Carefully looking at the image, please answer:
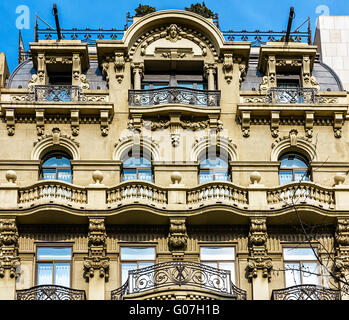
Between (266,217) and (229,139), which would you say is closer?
(266,217)

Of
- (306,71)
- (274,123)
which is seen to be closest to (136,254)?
(274,123)

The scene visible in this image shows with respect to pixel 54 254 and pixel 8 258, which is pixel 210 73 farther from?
pixel 8 258

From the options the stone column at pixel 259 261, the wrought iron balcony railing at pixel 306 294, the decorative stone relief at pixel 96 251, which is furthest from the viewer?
the decorative stone relief at pixel 96 251

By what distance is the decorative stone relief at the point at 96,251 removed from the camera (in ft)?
121

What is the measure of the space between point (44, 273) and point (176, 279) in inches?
190

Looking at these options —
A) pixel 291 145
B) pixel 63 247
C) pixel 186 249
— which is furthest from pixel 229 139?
pixel 63 247

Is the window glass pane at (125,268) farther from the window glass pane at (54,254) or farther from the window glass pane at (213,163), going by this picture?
the window glass pane at (213,163)

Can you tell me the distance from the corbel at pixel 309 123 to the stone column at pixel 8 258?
11.3m

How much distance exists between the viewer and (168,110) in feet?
132

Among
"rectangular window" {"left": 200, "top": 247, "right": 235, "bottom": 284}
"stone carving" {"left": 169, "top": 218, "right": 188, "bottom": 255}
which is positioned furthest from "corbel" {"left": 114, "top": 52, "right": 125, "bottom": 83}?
"rectangular window" {"left": 200, "top": 247, "right": 235, "bottom": 284}

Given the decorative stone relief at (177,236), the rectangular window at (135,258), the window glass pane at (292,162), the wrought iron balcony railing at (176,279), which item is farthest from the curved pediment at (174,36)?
the wrought iron balcony railing at (176,279)

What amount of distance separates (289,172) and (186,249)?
527cm
